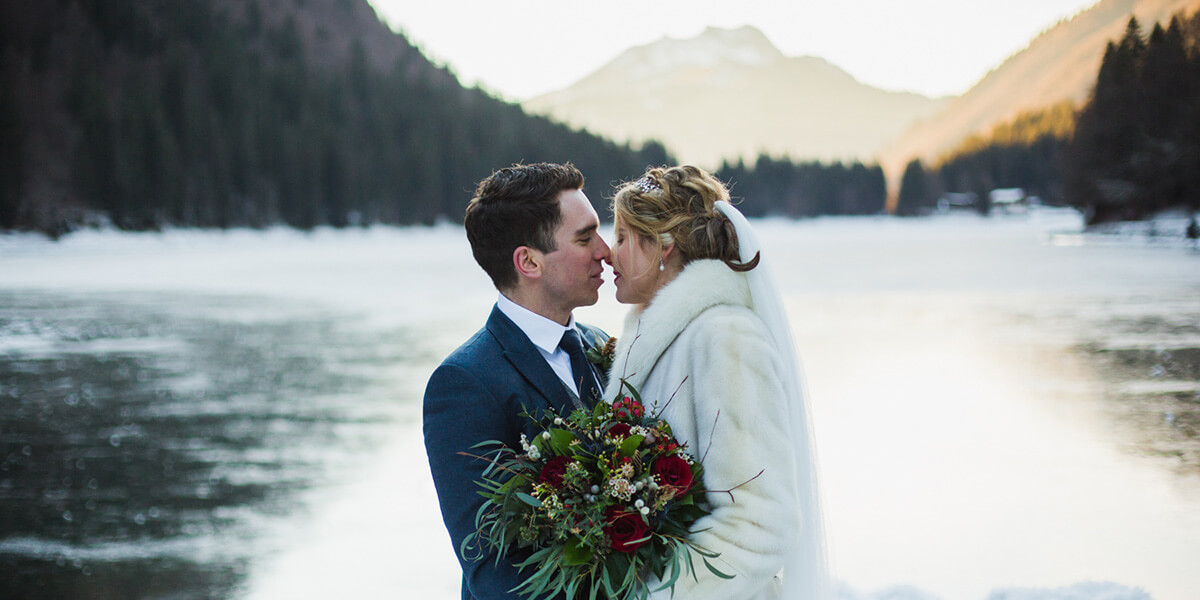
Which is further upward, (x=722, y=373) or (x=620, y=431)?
(x=722, y=373)

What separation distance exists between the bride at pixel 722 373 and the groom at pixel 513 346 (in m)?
0.16

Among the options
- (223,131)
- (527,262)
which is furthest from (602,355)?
(223,131)

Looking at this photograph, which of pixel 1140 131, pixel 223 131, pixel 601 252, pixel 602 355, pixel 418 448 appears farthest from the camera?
pixel 223 131

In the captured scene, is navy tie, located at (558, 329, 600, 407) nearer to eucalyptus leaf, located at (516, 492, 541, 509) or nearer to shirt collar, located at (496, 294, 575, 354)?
shirt collar, located at (496, 294, 575, 354)

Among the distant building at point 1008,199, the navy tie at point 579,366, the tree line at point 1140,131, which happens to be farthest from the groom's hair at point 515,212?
the distant building at point 1008,199

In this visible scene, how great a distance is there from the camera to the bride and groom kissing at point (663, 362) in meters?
2.00

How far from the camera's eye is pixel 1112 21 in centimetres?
6091

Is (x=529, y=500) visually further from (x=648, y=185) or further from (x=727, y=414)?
(x=648, y=185)

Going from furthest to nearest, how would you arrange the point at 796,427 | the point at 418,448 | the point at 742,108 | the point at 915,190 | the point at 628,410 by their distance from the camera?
the point at 742,108, the point at 915,190, the point at 418,448, the point at 796,427, the point at 628,410

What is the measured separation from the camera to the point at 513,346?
2330 millimetres

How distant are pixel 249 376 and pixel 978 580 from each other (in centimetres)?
943

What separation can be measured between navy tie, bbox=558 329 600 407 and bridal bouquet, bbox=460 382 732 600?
521 mm

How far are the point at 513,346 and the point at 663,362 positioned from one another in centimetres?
43

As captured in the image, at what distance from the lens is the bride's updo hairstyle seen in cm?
224
